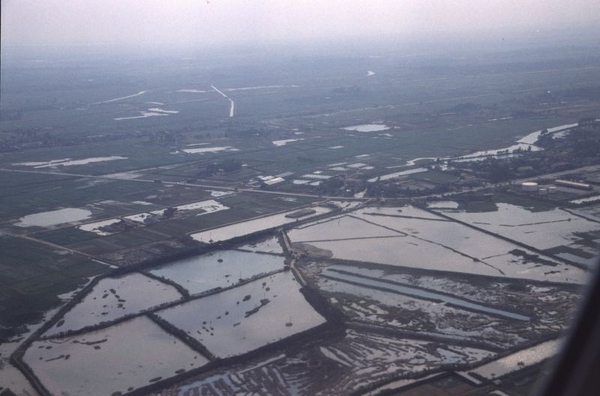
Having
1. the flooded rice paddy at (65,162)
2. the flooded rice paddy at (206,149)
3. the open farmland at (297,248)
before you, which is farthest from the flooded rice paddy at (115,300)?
the flooded rice paddy at (206,149)

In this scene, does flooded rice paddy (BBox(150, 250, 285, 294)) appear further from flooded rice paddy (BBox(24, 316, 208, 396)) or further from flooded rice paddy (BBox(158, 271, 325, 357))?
flooded rice paddy (BBox(24, 316, 208, 396))

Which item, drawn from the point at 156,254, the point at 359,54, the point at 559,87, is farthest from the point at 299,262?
the point at 359,54

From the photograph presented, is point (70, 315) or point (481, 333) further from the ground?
point (481, 333)

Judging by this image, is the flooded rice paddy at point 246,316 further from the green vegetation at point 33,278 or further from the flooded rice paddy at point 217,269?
the green vegetation at point 33,278

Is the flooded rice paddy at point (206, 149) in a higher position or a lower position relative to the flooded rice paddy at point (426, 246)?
lower

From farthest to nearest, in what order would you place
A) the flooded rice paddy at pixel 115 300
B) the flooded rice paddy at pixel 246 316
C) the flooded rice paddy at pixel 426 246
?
the flooded rice paddy at pixel 426 246 → the flooded rice paddy at pixel 115 300 → the flooded rice paddy at pixel 246 316

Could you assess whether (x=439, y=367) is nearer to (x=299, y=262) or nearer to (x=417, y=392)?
(x=417, y=392)
